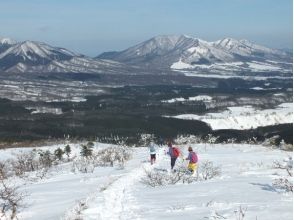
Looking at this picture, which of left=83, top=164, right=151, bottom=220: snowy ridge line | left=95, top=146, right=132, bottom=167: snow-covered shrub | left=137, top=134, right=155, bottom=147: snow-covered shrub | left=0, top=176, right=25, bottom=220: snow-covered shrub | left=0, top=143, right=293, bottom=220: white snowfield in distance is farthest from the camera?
left=137, top=134, right=155, bottom=147: snow-covered shrub

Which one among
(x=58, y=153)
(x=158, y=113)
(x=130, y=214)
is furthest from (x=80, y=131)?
(x=130, y=214)

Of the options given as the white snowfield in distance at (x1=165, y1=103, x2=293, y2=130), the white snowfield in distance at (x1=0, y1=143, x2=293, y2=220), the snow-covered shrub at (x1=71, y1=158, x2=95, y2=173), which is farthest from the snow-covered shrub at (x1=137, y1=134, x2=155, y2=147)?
the white snowfield in distance at (x1=165, y1=103, x2=293, y2=130)

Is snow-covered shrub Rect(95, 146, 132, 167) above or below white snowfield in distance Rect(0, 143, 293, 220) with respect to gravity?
below

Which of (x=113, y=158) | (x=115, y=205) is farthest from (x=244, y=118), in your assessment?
(x=115, y=205)

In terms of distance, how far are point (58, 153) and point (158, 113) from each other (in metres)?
131

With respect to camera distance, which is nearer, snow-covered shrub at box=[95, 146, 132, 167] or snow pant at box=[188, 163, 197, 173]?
snow pant at box=[188, 163, 197, 173]

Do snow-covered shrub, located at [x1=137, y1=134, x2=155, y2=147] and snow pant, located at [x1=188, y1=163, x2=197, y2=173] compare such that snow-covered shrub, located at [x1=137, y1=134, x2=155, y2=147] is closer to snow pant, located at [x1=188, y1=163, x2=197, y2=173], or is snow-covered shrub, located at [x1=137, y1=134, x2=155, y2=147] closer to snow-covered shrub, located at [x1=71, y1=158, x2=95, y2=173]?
snow-covered shrub, located at [x1=71, y1=158, x2=95, y2=173]

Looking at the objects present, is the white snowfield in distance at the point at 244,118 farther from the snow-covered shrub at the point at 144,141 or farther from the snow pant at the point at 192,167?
the snow pant at the point at 192,167

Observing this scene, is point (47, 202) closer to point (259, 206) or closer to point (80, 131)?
point (259, 206)

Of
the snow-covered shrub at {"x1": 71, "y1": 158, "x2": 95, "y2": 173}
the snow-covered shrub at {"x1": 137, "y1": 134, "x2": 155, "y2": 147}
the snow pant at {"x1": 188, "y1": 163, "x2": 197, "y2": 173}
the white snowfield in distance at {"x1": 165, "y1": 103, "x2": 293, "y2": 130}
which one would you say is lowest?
the white snowfield in distance at {"x1": 165, "y1": 103, "x2": 293, "y2": 130}

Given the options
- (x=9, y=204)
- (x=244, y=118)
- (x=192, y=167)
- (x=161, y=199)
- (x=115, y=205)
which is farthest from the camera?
(x=244, y=118)

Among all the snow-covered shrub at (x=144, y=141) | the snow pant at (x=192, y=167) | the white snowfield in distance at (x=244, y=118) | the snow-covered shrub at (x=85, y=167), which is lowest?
the white snowfield in distance at (x=244, y=118)

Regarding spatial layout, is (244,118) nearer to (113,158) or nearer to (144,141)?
(144,141)

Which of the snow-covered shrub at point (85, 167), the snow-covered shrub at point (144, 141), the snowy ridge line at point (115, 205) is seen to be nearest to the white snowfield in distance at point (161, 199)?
the snowy ridge line at point (115, 205)
